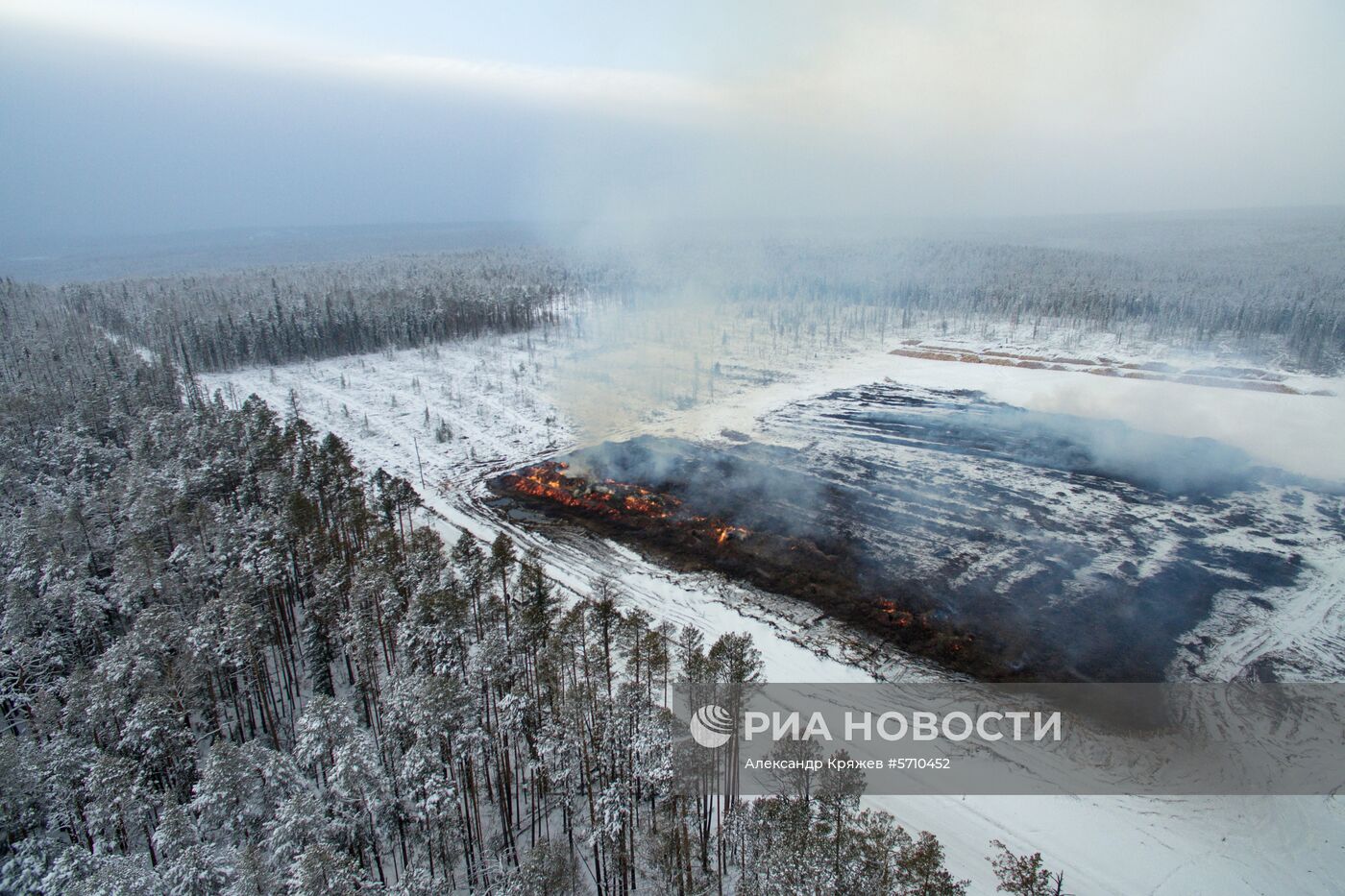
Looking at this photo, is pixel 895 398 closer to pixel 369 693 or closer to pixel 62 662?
pixel 369 693

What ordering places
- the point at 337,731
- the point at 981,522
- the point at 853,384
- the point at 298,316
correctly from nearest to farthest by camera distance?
the point at 337,731
the point at 981,522
the point at 853,384
the point at 298,316

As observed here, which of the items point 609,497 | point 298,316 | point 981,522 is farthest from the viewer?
point 298,316

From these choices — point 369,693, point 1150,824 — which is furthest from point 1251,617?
point 369,693

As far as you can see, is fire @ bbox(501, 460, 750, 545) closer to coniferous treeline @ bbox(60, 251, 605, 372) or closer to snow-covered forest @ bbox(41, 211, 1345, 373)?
snow-covered forest @ bbox(41, 211, 1345, 373)

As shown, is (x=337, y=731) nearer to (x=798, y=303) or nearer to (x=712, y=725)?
(x=712, y=725)

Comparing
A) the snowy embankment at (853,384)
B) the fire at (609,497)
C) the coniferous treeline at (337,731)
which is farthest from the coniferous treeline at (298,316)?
the coniferous treeline at (337,731)

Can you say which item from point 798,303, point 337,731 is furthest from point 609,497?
point 798,303
